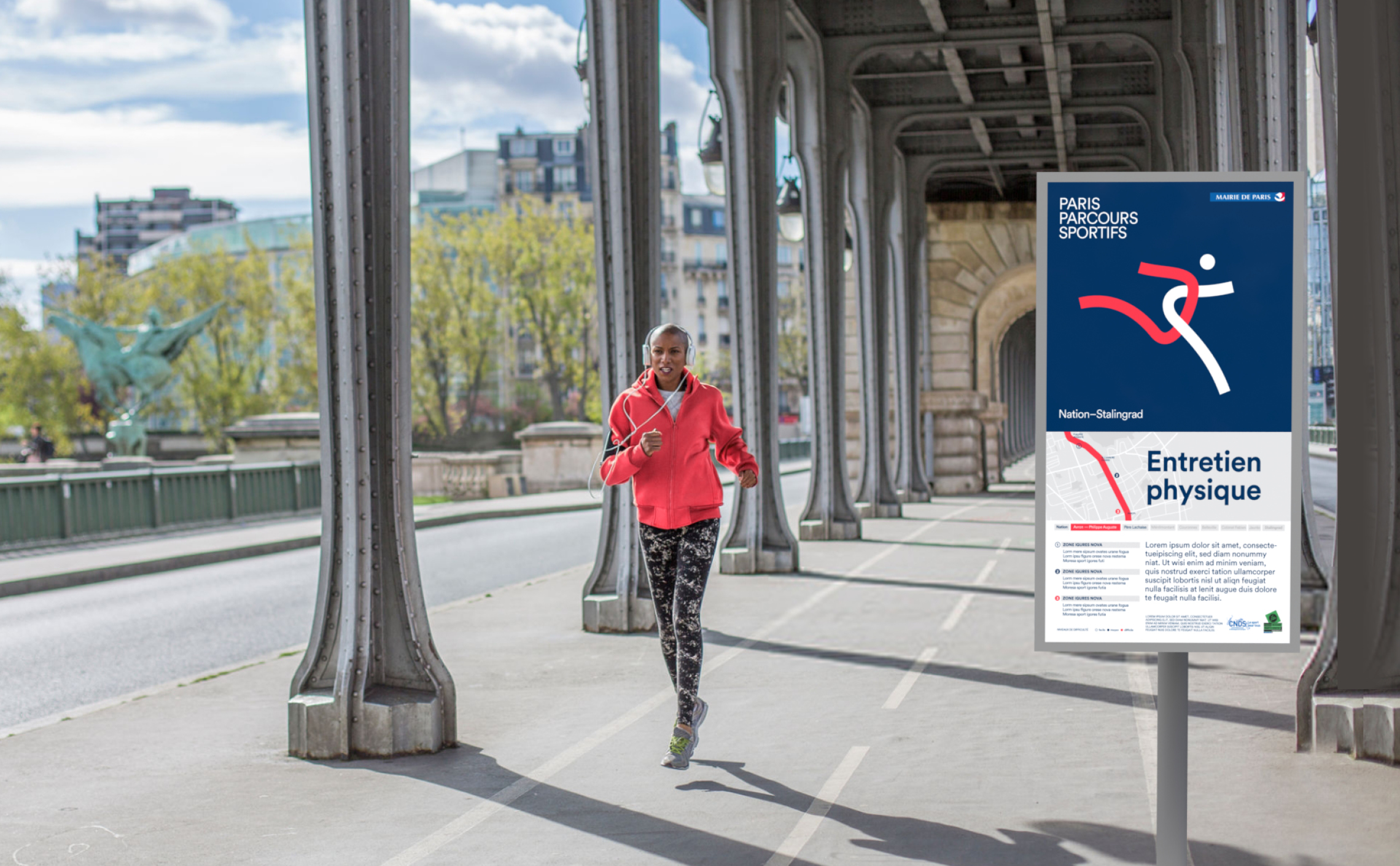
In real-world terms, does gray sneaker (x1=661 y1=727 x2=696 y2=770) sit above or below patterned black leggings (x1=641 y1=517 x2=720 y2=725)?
below

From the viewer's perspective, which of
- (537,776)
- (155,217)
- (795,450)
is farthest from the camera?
(155,217)

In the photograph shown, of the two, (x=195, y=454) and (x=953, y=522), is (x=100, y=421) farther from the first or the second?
(x=953, y=522)

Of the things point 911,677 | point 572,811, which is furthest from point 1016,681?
point 572,811

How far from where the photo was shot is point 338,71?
733cm

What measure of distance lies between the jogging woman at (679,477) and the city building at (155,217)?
196350 mm

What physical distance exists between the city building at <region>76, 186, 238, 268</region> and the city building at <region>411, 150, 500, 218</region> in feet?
232

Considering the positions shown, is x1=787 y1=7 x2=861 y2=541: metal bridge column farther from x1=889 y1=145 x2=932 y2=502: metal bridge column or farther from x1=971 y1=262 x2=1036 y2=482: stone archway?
x1=971 y1=262 x2=1036 y2=482: stone archway

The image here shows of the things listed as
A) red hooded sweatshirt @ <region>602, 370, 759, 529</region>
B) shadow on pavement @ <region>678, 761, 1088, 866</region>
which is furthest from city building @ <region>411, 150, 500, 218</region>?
shadow on pavement @ <region>678, 761, 1088, 866</region>

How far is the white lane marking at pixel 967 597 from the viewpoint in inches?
473

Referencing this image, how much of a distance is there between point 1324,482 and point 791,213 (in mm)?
26517

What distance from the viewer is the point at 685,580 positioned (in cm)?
685

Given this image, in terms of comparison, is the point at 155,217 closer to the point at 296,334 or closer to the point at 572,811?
the point at 296,334

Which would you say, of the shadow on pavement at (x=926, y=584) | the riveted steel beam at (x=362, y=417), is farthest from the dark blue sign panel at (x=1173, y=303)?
the shadow on pavement at (x=926, y=584)

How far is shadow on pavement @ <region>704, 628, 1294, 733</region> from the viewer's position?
783 cm
